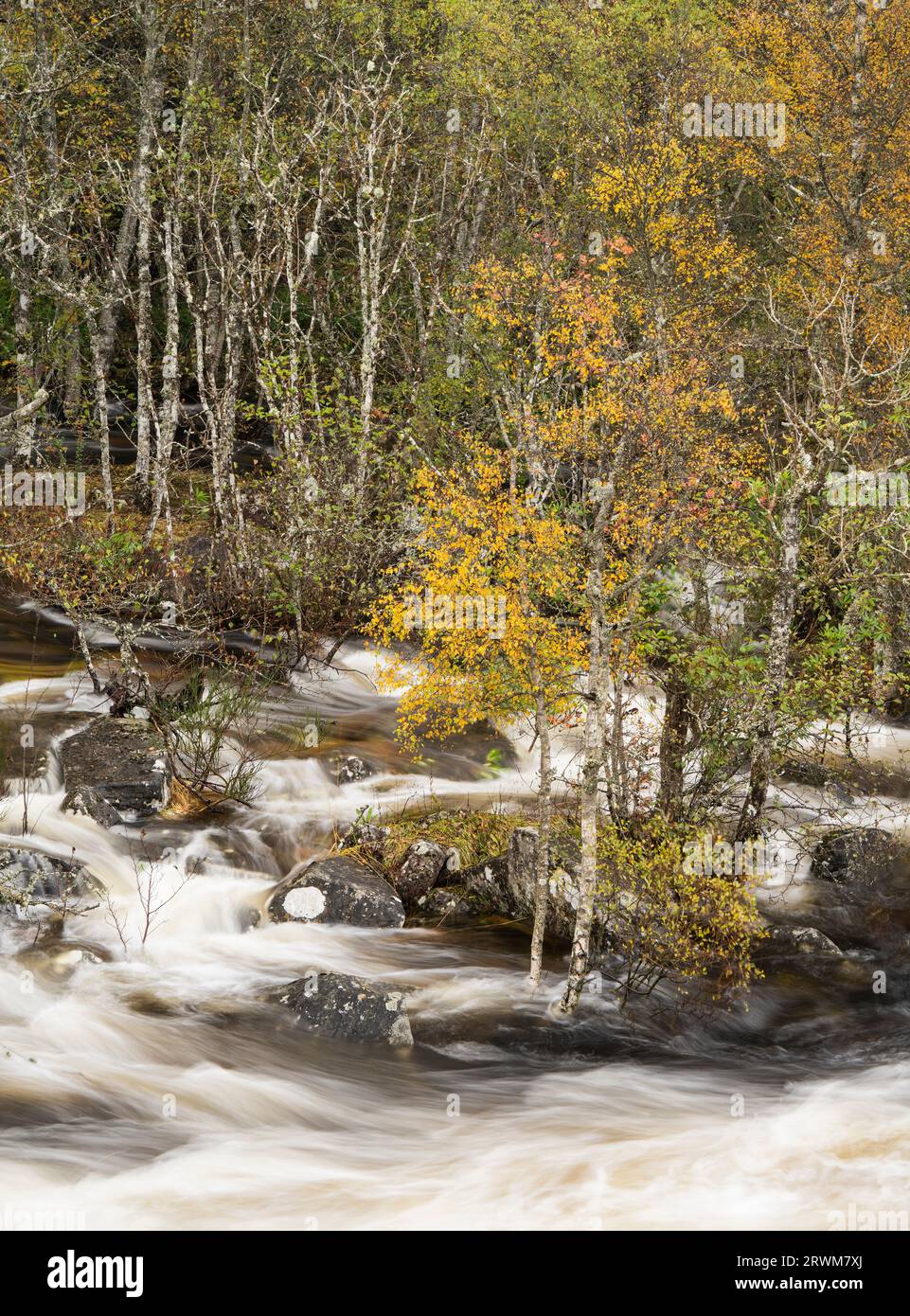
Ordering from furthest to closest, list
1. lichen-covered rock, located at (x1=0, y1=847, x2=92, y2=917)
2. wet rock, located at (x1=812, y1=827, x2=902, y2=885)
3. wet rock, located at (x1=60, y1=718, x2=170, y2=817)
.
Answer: wet rock, located at (x1=812, y1=827, x2=902, y2=885) < wet rock, located at (x1=60, y1=718, x2=170, y2=817) < lichen-covered rock, located at (x1=0, y1=847, x2=92, y2=917)

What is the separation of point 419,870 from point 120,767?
4250 mm

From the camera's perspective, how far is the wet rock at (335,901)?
576 inches

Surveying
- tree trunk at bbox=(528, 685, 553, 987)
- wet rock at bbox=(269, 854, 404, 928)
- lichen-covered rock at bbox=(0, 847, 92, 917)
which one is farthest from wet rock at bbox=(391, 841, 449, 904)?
lichen-covered rock at bbox=(0, 847, 92, 917)

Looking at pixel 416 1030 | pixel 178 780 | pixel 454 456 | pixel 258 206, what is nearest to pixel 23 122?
pixel 258 206

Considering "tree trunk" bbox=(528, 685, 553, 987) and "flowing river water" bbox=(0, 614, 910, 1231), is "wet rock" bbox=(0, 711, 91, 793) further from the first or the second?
"tree trunk" bbox=(528, 685, 553, 987)

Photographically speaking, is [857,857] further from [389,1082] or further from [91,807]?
[91,807]

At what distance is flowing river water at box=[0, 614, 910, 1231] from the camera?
9.84 metres

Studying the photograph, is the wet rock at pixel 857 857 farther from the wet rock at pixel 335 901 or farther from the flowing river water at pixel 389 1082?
the wet rock at pixel 335 901

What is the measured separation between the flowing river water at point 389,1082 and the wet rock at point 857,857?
0.42 metres

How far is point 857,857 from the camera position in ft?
53.1

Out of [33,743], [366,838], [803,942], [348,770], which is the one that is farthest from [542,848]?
[33,743]

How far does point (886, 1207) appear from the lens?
9.91 m

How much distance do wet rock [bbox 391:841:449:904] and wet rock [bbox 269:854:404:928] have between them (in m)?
0.50

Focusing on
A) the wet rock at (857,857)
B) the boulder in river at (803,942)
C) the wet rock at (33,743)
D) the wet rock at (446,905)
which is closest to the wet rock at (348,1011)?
the wet rock at (446,905)
